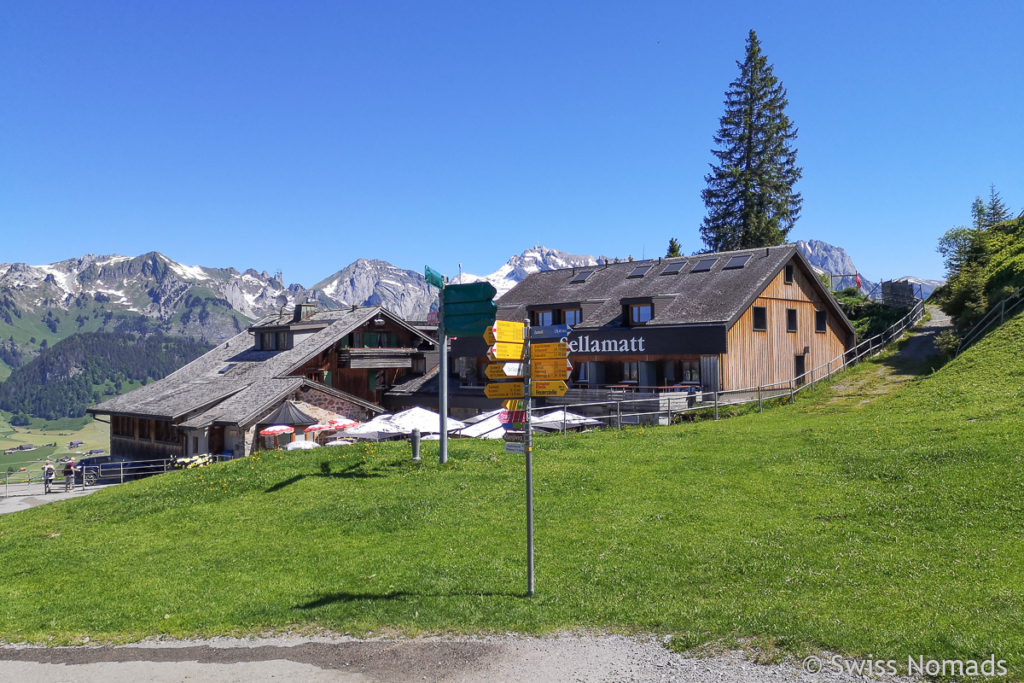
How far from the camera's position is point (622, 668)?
9984 millimetres

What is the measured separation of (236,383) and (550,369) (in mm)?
42852

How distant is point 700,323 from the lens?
39.9 m

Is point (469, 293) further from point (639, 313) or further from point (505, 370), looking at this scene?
point (639, 313)

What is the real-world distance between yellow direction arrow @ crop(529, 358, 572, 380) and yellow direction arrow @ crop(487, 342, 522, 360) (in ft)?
1.38

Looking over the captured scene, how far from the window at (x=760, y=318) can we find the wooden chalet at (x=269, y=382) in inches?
1039

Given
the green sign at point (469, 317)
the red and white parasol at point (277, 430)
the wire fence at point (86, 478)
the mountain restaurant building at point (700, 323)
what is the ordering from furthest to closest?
the red and white parasol at point (277, 430) < the mountain restaurant building at point (700, 323) < the wire fence at point (86, 478) < the green sign at point (469, 317)

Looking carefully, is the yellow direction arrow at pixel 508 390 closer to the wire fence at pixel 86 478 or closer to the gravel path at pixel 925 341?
the wire fence at pixel 86 478

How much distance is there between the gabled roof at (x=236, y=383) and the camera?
45.9 meters

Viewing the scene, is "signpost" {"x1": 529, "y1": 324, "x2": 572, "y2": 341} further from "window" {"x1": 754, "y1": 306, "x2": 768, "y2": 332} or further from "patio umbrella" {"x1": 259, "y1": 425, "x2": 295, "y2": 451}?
"patio umbrella" {"x1": 259, "y1": 425, "x2": 295, "y2": 451}

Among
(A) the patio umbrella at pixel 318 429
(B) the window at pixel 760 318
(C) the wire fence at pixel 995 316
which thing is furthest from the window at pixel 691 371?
(A) the patio umbrella at pixel 318 429

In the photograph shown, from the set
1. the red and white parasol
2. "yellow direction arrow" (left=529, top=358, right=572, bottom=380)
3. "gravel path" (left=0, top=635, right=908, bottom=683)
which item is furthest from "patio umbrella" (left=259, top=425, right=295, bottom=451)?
"yellow direction arrow" (left=529, top=358, right=572, bottom=380)

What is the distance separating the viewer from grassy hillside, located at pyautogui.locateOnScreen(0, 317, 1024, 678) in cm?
1132

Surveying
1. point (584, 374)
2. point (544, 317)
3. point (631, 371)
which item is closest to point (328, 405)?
point (544, 317)

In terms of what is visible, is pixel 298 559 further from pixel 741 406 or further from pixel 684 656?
pixel 741 406
